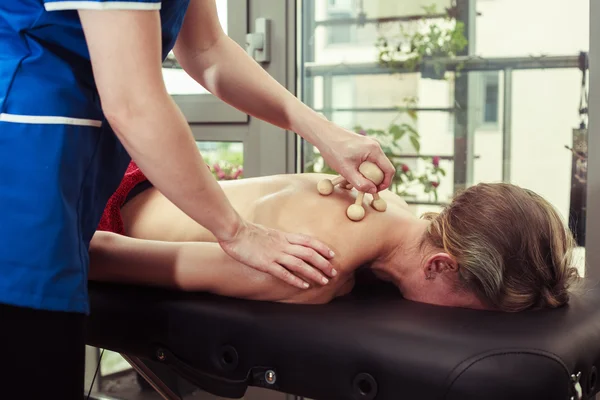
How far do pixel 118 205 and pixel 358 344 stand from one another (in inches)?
28.8

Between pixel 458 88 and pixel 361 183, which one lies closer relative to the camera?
pixel 361 183

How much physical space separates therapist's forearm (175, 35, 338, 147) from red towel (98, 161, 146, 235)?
0.90 feet

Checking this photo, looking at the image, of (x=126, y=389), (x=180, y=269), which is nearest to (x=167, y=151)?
(x=180, y=269)

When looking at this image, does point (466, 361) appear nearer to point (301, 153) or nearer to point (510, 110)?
point (510, 110)

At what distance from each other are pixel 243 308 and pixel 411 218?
0.45 m

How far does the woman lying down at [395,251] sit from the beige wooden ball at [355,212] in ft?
0.05

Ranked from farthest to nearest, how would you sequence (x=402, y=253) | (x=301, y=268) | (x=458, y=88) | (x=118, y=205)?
(x=458, y=88)
(x=118, y=205)
(x=402, y=253)
(x=301, y=268)

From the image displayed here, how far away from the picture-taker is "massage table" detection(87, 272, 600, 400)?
99cm

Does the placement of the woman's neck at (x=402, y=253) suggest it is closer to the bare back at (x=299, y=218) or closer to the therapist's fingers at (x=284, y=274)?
the bare back at (x=299, y=218)

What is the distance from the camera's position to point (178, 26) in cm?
110

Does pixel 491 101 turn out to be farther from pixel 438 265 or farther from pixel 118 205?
pixel 118 205

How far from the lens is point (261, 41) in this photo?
2.41 meters

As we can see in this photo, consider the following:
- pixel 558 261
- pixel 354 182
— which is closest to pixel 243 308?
pixel 354 182

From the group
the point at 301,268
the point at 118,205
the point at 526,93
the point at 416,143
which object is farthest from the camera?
the point at 416,143
